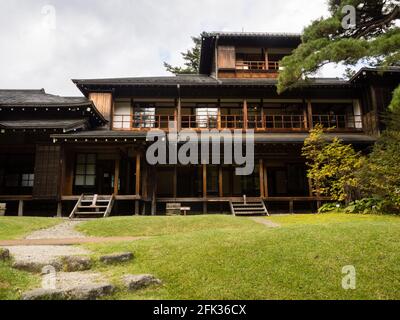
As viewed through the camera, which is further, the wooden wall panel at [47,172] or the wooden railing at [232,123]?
the wooden railing at [232,123]

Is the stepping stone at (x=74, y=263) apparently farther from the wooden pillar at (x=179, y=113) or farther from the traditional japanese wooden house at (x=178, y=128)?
the wooden pillar at (x=179, y=113)

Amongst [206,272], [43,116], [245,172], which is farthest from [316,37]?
[43,116]

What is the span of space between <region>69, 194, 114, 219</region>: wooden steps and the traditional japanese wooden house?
0.05 meters

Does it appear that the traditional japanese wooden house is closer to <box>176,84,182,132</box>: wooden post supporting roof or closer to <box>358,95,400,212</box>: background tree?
<box>176,84,182,132</box>: wooden post supporting roof

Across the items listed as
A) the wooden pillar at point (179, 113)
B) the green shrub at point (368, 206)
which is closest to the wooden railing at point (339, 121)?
the green shrub at point (368, 206)

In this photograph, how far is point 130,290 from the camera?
4.86 metres

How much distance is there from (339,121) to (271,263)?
61.7 feet

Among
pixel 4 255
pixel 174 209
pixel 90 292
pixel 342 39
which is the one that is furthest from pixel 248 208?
pixel 90 292

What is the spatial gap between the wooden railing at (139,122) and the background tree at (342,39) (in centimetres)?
1181

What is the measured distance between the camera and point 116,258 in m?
6.39

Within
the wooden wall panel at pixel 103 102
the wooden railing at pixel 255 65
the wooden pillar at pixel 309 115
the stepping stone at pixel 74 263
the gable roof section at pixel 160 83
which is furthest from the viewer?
the wooden railing at pixel 255 65

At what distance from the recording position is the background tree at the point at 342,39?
7922 millimetres

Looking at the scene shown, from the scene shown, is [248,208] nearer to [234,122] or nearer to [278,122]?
[234,122]
